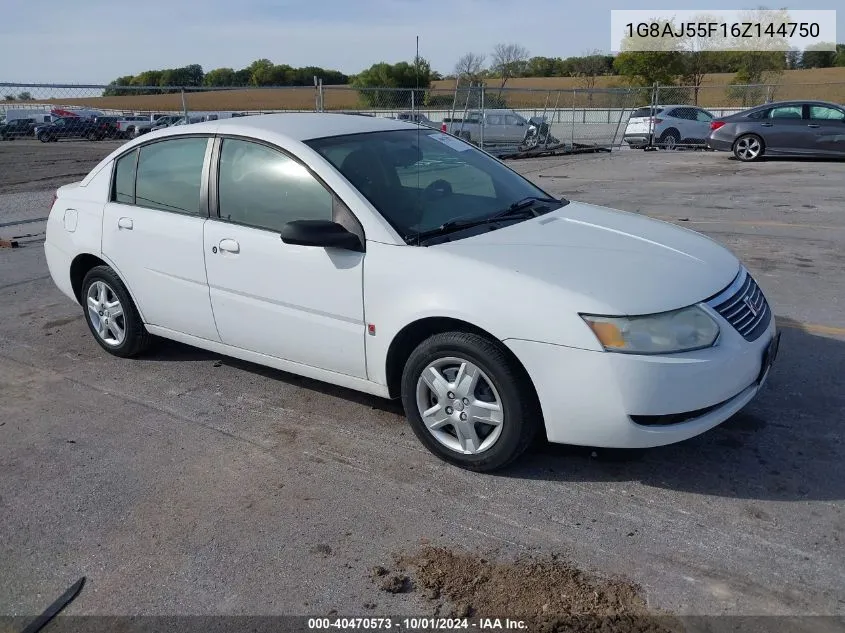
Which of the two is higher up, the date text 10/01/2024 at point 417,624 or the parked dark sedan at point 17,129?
the parked dark sedan at point 17,129

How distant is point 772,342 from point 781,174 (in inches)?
499

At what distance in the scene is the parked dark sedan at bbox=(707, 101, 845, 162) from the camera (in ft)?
55.4

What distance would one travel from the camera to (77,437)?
13.8ft

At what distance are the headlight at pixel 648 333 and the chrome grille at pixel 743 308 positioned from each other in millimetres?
240

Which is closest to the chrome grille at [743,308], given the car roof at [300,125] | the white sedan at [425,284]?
the white sedan at [425,284]

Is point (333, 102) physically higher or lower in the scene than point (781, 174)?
higher

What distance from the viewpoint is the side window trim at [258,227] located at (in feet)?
12.8

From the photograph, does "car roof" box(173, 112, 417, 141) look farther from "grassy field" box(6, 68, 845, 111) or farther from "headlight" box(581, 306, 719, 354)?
"grassy field" box(6, 68, 845, 111)

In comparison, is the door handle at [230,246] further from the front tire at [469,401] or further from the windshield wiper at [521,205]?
the windshield wiper at [521,205]

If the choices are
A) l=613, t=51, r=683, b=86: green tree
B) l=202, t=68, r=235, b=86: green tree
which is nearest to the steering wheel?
l=202, t=68, r=235, b=86: green tree

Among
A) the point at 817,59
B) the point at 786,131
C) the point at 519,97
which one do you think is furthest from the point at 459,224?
the point at 817,59

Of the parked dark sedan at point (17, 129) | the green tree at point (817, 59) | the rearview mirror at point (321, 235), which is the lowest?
the rearview mirror at point (321, 235)

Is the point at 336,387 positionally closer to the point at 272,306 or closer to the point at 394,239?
the point at 272,306

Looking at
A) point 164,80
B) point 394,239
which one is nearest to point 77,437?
point 394,239
